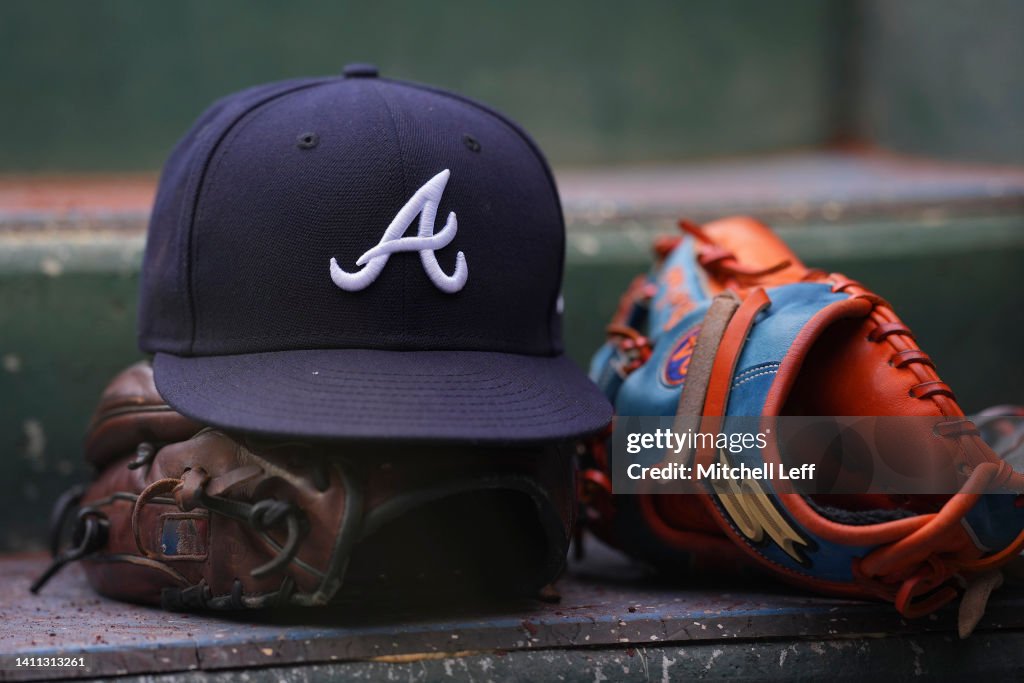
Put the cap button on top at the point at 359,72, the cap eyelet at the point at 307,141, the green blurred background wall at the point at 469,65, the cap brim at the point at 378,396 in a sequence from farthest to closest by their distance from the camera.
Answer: the green blurred background wall at the point at 469,65 → the cap button on top at the point at 359,72 → the cap eyelet at the point at 307,141 → the cap brim at the point at 378,396

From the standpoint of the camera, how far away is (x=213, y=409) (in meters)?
0.90

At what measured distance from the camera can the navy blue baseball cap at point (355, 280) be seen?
92 centimetres

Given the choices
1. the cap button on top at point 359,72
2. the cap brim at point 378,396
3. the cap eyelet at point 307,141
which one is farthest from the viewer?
the cap button on top at point 359,72

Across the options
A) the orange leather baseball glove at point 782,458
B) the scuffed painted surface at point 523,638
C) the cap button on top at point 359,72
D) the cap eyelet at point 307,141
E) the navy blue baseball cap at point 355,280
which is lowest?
the scuffed painted surface at point 523,638

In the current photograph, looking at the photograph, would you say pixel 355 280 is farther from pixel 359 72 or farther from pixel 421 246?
pixel 359 72

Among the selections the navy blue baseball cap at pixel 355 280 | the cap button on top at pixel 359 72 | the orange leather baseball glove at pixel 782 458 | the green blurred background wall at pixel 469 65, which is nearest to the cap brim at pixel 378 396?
the navy blue baseball cap at pixel 355 280

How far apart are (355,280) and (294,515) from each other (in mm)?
205

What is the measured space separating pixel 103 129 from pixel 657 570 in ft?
4.02

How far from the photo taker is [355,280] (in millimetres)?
954

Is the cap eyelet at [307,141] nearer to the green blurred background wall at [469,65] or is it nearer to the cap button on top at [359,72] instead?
the cap button on top at [359,72]

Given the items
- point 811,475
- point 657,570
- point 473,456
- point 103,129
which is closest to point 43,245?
point 103,129

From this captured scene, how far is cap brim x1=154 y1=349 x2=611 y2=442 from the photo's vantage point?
34.1 inches

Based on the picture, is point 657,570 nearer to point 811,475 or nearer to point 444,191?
point 811,475

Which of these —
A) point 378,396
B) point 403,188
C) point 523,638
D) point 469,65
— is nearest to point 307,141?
point 403,188
